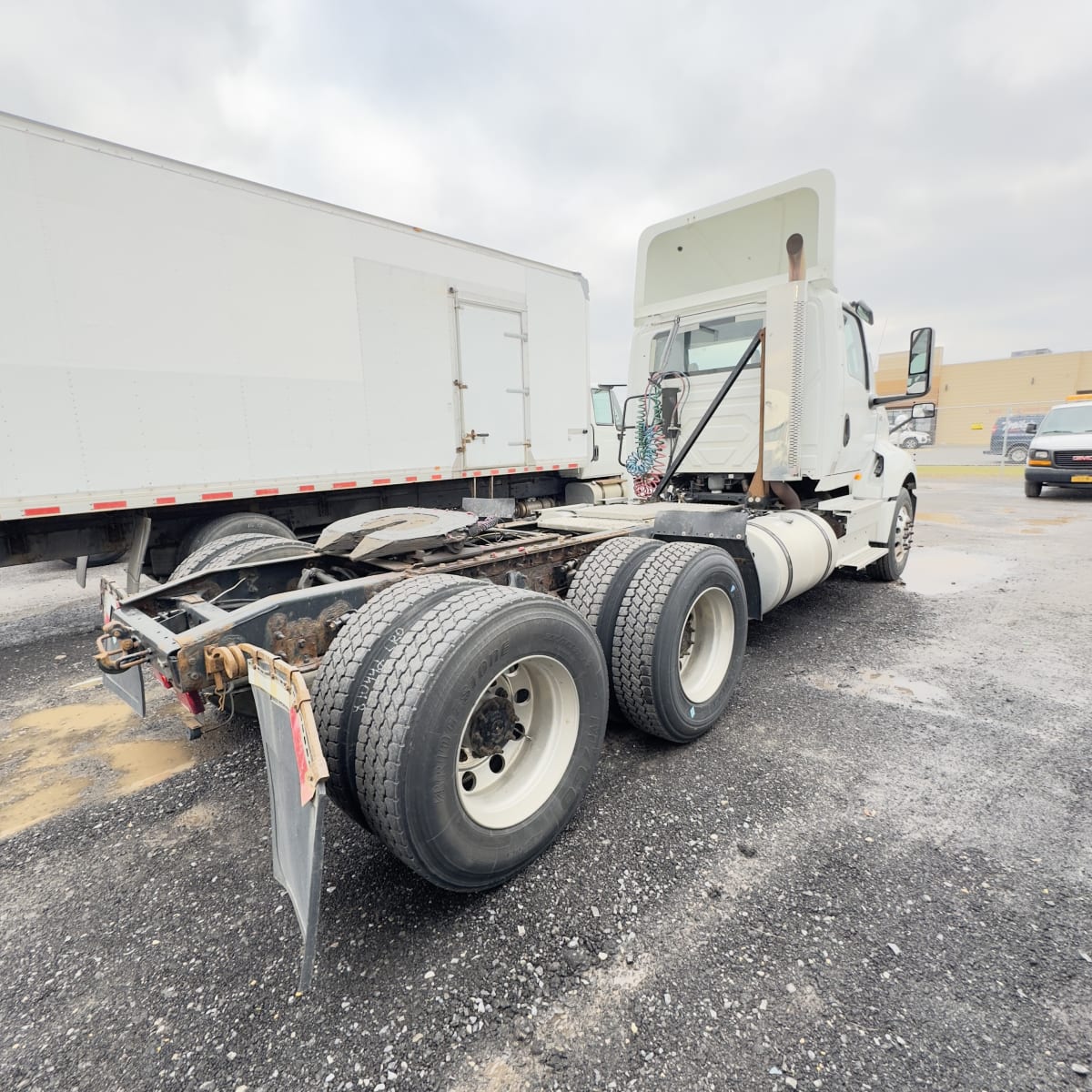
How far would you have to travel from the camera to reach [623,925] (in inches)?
79.2

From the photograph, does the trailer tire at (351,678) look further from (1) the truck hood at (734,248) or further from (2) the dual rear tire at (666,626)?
(1) the truck hood at (734,248)

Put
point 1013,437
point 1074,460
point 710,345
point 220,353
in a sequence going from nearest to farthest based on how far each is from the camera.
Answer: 1. point 220,353
2. point 710,345
3. point 1074,460
4. point 1013,437

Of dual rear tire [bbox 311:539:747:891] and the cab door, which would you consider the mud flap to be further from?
the cab door

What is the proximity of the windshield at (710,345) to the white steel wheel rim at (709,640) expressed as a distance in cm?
279

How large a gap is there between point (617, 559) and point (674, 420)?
Result: 298 centimetres

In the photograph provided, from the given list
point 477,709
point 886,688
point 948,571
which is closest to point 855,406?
point 948,571

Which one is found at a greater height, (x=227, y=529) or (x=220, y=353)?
(x=220, y=353)

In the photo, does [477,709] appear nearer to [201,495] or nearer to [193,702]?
[193,702]

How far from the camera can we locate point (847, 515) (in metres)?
→ 5.49

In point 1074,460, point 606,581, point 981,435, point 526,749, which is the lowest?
point 526,749

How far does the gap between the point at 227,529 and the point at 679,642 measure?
442 centimetres

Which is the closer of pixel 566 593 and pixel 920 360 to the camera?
pixel 566 593

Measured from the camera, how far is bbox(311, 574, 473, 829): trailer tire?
1.98 metres

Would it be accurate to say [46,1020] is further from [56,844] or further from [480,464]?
[480,464]
